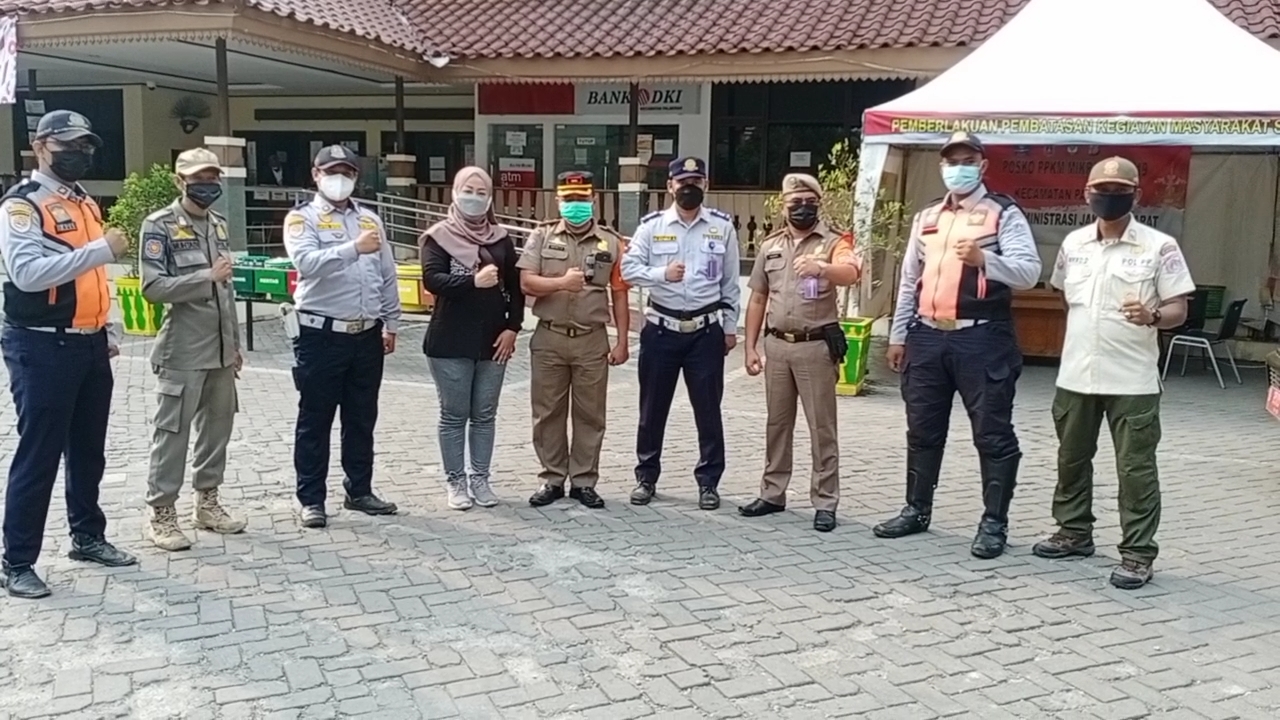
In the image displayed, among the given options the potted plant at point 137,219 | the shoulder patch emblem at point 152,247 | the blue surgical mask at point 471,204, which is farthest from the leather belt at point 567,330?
the potted plant at point 137,219

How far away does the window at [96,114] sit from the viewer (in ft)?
55.7

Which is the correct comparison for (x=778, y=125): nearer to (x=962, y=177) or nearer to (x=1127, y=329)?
(x=962, y=177)

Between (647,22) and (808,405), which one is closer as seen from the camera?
(808,405)

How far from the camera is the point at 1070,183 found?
37.5ft

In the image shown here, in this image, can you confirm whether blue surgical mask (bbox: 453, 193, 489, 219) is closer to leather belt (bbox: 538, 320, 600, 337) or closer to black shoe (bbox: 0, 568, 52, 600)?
leather belt (bbox: 538, 320, 600, 337)

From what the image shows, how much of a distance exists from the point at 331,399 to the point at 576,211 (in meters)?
1.49

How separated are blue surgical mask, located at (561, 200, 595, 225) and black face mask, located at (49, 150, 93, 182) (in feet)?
6.95

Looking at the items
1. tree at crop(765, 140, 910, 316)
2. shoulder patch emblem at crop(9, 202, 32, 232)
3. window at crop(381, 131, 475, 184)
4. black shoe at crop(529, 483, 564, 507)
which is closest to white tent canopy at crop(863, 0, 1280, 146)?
tree at crop(765, 140, 910, 316)

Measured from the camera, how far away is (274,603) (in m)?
4.20

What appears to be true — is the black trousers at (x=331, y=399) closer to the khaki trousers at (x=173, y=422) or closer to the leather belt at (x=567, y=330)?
the khaki trousers at (x=173, y=422)

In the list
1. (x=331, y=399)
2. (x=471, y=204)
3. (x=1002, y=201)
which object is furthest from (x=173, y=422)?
(x=1002, y=201)

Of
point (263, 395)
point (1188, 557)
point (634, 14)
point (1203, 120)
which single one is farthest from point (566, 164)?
point (1188, 557)

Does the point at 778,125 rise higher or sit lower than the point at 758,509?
→ higher

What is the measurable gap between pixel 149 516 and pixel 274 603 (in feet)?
4.59
